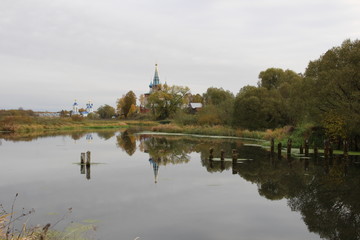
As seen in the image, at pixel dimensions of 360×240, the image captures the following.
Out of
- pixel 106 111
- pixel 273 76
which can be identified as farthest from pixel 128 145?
pixel 106 111

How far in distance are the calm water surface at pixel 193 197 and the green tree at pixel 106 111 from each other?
110510 millimetres

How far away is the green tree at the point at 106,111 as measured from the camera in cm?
13430

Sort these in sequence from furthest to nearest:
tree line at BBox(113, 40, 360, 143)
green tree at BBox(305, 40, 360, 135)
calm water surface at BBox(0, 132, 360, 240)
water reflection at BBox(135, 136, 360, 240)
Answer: tree line at BBox(113, 40, 360, 143)
green tree at BBox(305, 40, 360, 135)
water reflection at BBox(135, 136, 360, 240)
calm water surface at BBox(0, 132, 360, 240)

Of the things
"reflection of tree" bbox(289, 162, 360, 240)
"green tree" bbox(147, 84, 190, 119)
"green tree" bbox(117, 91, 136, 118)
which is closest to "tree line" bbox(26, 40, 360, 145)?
"green tree" bbox(147, 84, 190, 119)

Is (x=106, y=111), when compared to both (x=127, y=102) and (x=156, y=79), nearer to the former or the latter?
(x=127, y=102)

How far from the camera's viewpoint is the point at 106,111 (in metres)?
134

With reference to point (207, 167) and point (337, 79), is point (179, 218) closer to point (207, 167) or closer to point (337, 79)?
point (207, 167)

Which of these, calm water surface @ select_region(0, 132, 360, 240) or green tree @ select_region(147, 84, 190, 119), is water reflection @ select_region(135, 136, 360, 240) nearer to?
calm water surface @ select_region(0, 132, 360, 240)

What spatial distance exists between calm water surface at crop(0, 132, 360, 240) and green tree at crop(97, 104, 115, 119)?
110510 mm

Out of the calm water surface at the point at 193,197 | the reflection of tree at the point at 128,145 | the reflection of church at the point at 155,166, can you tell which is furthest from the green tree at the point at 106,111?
the calm water surface at the point at 193,197

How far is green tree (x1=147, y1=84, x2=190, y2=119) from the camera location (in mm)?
92875

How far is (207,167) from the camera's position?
2327 cm

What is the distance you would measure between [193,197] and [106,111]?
4832 inches

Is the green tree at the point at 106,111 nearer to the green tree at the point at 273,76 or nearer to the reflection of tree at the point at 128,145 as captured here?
the green tree at the point at 273,76
